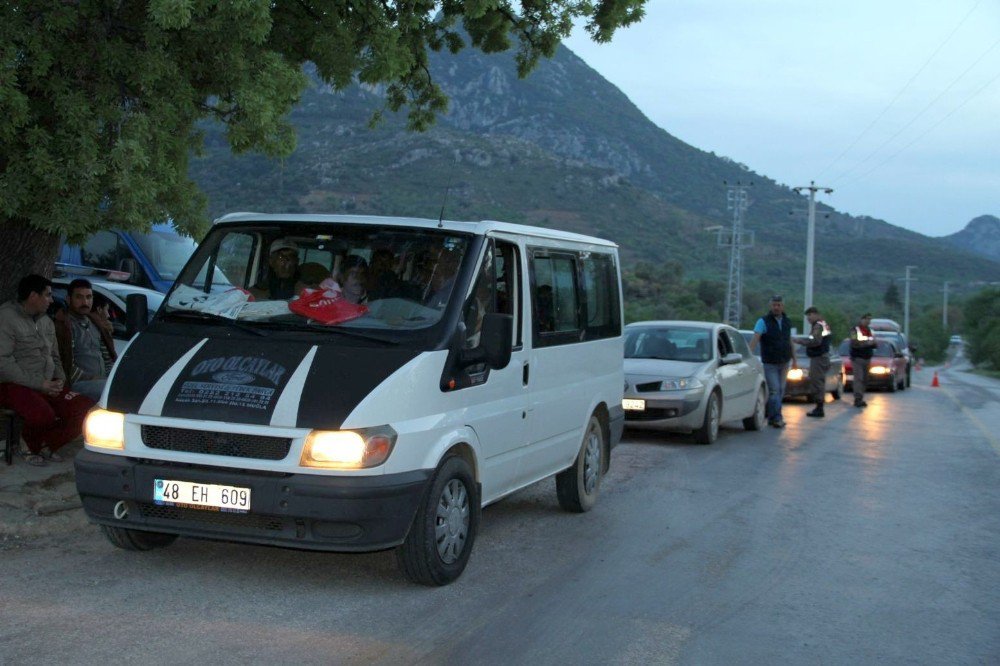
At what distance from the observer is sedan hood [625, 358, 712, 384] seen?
44.8ft

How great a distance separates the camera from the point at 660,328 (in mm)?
15125

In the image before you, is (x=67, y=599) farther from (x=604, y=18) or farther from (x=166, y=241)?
(x=166, y=241)

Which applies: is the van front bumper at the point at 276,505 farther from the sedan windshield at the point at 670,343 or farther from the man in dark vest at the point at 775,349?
the man in dark vest at the point at 775,349

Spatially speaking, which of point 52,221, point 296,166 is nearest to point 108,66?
point 52,221

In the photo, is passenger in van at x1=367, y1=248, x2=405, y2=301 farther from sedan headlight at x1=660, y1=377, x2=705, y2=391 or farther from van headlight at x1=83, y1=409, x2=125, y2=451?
Result: sedan headlight at x1=660, y1=377, x2=705, y2=391

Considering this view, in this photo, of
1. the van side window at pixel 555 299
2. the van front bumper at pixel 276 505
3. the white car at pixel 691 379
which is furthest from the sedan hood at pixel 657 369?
the van front bumper at pixel 276 505

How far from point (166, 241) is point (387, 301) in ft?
38.6

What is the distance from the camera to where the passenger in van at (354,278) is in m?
6.47

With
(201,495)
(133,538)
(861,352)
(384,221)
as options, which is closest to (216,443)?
(201,495)

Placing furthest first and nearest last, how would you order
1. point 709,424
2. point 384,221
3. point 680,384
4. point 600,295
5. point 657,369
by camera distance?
point 657,369 → point 709,424 → point 680,384 → point 600,295 → point 384,221

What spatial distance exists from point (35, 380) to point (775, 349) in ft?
36.4

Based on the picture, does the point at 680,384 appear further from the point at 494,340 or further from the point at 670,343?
the point at 494,340

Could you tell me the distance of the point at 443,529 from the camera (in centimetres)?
605

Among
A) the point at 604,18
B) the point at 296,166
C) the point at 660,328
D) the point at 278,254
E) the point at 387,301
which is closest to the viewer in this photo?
the point at 387,301
